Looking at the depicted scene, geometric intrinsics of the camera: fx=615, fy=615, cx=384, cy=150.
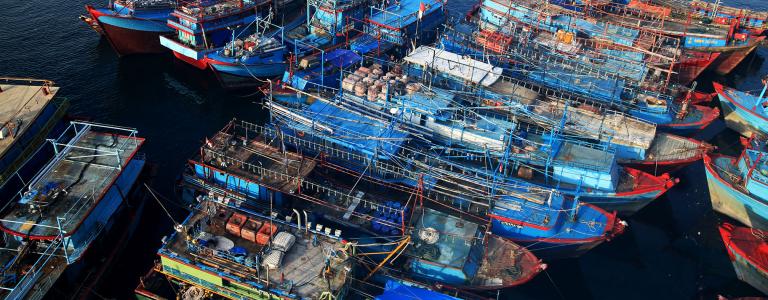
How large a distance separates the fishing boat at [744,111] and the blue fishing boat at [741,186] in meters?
11.5

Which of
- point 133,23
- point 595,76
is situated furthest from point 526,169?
point 133,23

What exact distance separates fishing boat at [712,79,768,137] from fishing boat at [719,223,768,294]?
19000 millimetres

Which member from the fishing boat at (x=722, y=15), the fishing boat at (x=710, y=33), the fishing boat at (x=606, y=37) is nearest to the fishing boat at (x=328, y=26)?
the fishing boat at (x=606, y=37)

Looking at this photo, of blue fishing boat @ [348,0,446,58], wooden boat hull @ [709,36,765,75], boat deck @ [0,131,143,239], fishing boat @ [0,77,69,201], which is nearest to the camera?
boat deck @ [0,131,143,239]

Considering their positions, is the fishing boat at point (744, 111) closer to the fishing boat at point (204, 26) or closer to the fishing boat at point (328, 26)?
the fishing boat at point (328, 26)

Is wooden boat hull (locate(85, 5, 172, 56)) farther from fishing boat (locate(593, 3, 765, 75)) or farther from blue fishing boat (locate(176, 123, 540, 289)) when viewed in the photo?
fishing boat (locate(593, 3, 765, 75))

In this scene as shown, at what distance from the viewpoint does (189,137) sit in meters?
63.6

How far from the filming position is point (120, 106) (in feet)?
222

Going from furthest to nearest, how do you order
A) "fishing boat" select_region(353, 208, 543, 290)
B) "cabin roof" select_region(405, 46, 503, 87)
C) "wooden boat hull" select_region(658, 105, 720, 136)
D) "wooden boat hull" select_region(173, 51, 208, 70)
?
"wooden boat hull" select_region(173, 51, 208, 70) → "wooden boat hull" select_region(658, 105, 720, 136) → "cabin roof" select_region(405, 46, 503, 87) → "fishing boat" select_region(353, 208, 543, 290)

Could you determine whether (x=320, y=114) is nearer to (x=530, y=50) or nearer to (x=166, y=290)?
(x=166, y=290)

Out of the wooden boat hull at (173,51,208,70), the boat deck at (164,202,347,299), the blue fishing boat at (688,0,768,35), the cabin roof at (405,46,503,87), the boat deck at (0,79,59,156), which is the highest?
the blue fishing boat at (688,0,768,35)

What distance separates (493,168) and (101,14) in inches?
1934

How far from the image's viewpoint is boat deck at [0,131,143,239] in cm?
4253

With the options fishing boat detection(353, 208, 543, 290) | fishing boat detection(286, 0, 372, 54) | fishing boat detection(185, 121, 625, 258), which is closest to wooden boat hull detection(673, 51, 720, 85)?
fishing boat detection(185, 121, 625, 258)
